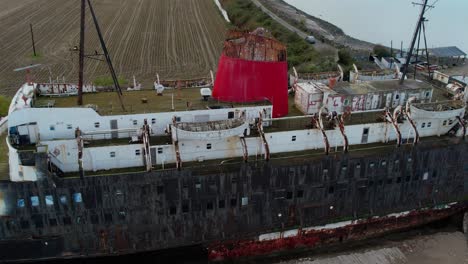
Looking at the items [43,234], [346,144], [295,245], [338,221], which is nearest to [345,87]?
[346,144]

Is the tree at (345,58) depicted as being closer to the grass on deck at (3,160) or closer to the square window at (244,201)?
the square window at (244,201)

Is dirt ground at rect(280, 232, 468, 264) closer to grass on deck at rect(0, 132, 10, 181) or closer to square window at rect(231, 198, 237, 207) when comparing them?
square window at rect(231, 198, 237, 207)

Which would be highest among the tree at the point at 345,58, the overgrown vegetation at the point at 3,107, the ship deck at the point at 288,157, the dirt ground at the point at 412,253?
the tree at the point at 345,58

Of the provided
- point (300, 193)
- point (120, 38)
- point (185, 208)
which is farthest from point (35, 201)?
point (120, 38)

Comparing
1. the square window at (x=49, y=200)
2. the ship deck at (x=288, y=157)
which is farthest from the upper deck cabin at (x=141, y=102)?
the square window at (x=49, y=200)

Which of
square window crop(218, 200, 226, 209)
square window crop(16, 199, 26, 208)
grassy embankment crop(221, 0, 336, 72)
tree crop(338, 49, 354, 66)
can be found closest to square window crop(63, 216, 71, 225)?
square window crop(16, 199, 26, 208)

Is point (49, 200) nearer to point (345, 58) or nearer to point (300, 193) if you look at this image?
point (300, 193)
